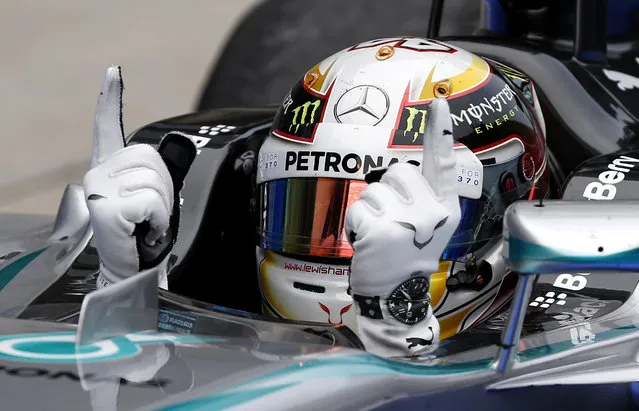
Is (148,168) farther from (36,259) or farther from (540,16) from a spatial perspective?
(540,16)

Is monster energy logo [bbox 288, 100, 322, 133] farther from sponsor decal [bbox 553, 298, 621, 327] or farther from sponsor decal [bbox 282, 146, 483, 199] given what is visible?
sponsor decal [bbox 553, 298, 621, 327]

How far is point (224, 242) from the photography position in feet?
8.54

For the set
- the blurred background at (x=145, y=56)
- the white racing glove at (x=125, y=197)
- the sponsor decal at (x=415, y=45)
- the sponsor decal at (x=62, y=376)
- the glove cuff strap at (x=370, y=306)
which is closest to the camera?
the sponsor decal at (x=62, y=376)

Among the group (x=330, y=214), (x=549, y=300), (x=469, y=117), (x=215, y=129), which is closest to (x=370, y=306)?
(x=330, y=214)

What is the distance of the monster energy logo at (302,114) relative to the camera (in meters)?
2.35

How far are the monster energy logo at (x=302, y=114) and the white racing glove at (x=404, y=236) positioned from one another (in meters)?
0.39

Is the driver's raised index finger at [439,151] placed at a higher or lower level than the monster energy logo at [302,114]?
higher

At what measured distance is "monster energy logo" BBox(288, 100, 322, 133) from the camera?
2354mm

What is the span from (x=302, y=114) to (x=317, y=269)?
33 centimetres

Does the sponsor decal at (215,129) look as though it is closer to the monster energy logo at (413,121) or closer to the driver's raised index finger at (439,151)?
the monster energy logo at (413,121)

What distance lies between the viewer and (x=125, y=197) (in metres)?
2.13

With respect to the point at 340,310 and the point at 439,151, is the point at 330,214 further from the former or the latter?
the point at 439,151

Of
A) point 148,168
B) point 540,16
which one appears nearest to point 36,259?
point 148,168

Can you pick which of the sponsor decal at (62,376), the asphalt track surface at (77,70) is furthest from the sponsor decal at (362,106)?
the asphalt track surface at (77,70)
